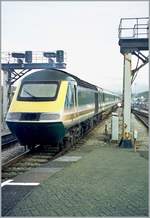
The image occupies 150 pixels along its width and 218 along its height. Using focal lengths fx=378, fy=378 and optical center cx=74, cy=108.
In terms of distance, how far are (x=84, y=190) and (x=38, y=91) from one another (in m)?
6.64

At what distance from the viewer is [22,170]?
1149cm

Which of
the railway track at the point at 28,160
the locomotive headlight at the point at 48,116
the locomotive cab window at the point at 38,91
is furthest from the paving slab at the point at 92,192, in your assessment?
the locomotive cab window at the point at 38,91

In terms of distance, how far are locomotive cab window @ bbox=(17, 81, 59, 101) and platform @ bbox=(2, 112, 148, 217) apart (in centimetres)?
262

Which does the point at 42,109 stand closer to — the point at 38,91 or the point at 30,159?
the point at 38,91

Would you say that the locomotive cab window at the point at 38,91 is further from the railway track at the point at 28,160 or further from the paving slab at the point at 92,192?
the paving slab at the point at 92,192

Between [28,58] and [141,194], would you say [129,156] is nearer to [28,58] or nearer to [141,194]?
[141,194]

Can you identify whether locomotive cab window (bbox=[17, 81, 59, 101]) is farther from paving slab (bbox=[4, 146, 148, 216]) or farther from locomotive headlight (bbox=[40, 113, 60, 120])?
paving slab (bbox=[4, 146, 148, 216])

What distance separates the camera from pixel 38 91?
47.0 ft

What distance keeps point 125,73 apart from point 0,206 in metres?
10.5

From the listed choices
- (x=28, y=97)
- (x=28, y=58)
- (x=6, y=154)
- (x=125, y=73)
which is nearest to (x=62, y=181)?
(x=28, y=97)

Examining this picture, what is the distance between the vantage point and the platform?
6.95 metres

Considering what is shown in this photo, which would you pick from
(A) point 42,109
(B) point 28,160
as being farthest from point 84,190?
(A) point 42,109

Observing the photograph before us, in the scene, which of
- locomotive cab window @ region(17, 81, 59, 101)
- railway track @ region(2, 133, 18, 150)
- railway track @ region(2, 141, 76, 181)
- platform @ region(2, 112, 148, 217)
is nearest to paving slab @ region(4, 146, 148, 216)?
platform @ region(2, 112, 148, 217)

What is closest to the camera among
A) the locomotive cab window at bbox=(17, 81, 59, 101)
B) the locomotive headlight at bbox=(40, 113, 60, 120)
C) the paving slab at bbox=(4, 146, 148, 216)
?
the paving slab at bbox=(4, 146, 148, 216)
